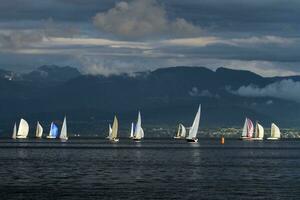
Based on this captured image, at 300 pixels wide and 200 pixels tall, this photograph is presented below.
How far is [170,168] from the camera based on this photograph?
6078 inches

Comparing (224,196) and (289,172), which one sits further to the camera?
(289,172)

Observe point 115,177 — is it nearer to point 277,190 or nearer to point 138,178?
point 138,178

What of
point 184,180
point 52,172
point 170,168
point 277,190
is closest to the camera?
point 277,190

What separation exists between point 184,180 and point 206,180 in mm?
3241

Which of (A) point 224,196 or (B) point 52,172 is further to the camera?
(B) point 52,172

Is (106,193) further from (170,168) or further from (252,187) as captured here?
(170,168)

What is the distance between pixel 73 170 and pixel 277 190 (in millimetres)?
48405

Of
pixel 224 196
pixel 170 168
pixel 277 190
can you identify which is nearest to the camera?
pixel 224 196

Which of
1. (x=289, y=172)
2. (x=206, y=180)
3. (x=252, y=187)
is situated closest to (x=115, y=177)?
(x=206, y=180)

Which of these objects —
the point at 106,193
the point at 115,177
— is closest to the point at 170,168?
the point at 115,177

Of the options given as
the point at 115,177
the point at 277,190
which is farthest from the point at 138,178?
the point at 277,190

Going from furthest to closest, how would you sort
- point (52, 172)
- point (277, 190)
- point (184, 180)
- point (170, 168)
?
point (170, 168) < point (52, 172) < point (184, 180) < point (277, 190)

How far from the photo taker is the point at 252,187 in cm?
11225

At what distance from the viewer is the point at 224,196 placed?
3944 inches
